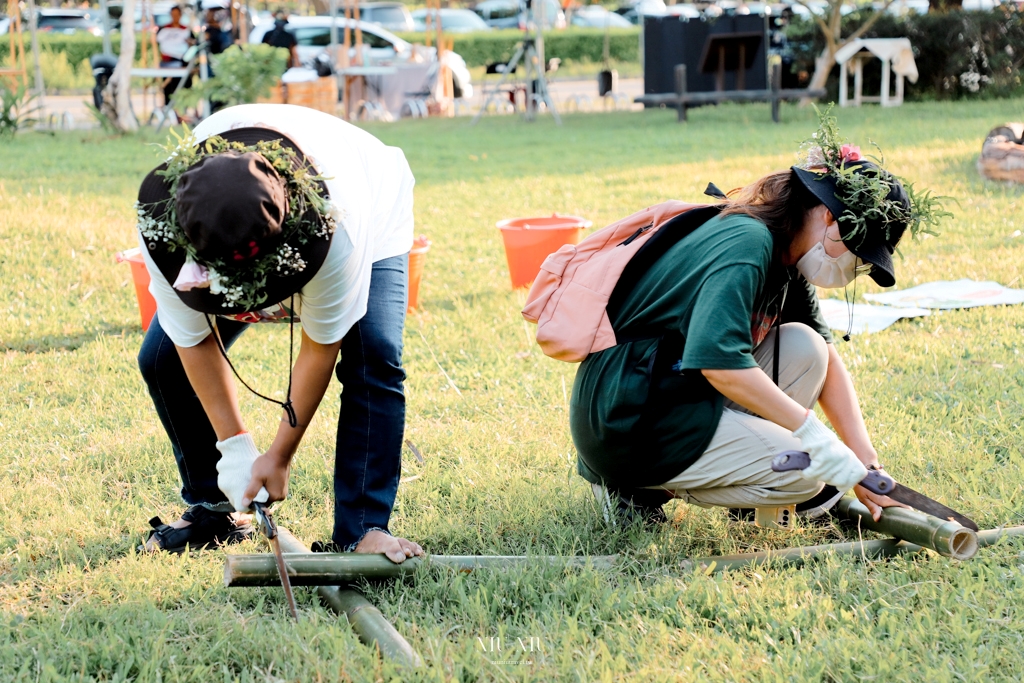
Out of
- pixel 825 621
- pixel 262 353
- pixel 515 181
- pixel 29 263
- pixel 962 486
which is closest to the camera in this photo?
pixel 825 621

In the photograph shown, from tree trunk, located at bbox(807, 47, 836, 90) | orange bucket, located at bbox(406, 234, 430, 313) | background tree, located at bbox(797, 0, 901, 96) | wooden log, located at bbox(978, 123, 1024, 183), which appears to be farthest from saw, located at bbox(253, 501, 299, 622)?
tree trunk, located at bbox(807, 47, 836, 90)

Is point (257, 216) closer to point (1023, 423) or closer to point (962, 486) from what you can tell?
point (962, 486)

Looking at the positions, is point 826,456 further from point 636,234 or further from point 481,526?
point 481,526

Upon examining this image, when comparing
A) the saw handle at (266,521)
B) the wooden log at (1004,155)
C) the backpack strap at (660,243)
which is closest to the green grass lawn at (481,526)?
the saw handle at (266,521)

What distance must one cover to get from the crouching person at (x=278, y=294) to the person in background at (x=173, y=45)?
1322 cm

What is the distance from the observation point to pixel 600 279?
281 centimetres

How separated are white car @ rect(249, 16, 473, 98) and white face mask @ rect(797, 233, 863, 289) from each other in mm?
17293

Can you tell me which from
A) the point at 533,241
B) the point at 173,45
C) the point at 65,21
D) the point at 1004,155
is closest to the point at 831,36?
the point at 1004,155

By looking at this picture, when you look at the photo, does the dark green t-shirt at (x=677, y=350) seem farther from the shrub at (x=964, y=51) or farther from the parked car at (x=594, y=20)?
the parked car at (x=594, y=20)

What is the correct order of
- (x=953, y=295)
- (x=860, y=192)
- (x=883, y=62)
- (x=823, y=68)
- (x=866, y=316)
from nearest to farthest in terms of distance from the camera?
(x=860, y=192), (x=866, y=316), (x=953, y=295), (x=823, y=68), (x=883, y=62)

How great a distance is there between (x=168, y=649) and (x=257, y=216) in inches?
45.3

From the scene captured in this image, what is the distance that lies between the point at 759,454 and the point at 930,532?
0.50m

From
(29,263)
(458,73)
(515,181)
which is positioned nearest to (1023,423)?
(29,263)

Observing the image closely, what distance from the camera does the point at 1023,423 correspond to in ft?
12.3
